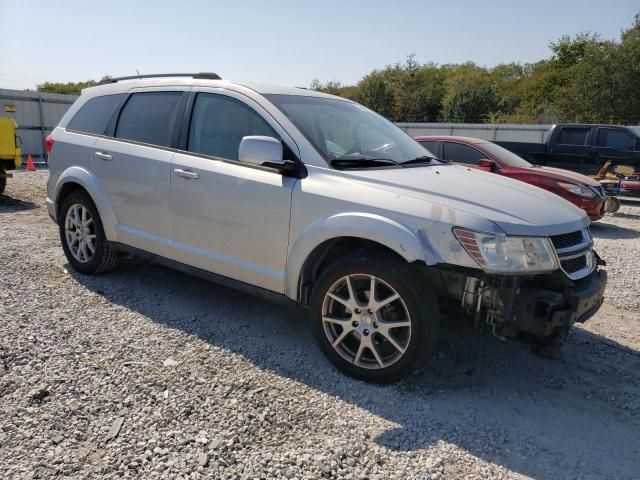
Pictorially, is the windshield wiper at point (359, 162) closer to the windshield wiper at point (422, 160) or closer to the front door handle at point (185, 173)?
the windshield wiper at point (422, 160)

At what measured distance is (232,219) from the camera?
12.2ft

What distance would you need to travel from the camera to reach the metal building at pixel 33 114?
17188 mm

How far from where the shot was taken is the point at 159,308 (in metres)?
4.40

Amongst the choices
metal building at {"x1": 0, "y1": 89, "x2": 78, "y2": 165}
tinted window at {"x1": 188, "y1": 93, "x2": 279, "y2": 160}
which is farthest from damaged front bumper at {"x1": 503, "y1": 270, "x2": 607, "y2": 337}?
metal building at {"x1": 0, "y1": 89, "x2": 78, "y2": 165}

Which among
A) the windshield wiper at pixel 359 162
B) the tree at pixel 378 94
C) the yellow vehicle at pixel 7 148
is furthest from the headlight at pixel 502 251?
the tree at pixel 378 94

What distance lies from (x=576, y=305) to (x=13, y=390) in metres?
3.32

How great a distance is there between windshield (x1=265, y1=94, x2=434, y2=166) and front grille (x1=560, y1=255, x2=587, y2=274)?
1.37 m

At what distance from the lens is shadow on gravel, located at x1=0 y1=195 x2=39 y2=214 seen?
341 inches

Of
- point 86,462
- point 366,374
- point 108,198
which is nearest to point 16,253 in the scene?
point 108,198

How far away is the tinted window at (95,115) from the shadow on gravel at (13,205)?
14.3ft

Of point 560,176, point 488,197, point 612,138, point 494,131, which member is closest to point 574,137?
point 612,138

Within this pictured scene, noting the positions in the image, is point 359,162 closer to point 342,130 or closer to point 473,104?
point 342,130

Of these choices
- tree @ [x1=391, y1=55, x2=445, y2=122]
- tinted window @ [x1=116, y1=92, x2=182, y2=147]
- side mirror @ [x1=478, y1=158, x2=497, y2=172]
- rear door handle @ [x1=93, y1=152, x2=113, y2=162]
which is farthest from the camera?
tree @ [x1=391, y1=55, x2=445, y2=122]

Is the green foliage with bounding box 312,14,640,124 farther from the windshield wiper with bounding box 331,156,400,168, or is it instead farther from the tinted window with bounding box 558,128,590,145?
the windshield wiper with bounding box 331,156,400,168
